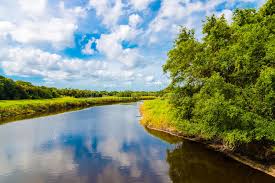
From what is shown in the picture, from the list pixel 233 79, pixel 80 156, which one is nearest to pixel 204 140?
pixel 233 79

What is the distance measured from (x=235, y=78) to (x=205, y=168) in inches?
314

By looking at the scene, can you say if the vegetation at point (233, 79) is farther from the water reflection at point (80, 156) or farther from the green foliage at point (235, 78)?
the water reflection at point (80, 156)

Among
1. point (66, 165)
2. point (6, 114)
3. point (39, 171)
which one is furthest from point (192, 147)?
point (6, 114)

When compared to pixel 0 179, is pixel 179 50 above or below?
above

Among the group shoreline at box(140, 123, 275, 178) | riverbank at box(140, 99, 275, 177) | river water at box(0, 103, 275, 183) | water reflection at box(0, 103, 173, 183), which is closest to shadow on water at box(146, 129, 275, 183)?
river water at box(0, 103, 275, 183)

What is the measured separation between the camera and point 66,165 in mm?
20516

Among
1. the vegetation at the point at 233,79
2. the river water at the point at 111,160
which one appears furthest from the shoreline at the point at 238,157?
the vegetation at the point at 233,79

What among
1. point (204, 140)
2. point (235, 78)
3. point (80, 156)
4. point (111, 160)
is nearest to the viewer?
point (235, 78)

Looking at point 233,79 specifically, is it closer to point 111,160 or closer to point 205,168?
point 205,168

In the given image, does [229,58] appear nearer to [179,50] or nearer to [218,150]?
[179,50]

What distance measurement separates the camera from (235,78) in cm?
1948

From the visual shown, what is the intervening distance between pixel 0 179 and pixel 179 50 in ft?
64.7

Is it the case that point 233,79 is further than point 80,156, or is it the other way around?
point 80,156

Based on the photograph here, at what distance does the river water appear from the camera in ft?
58.4
